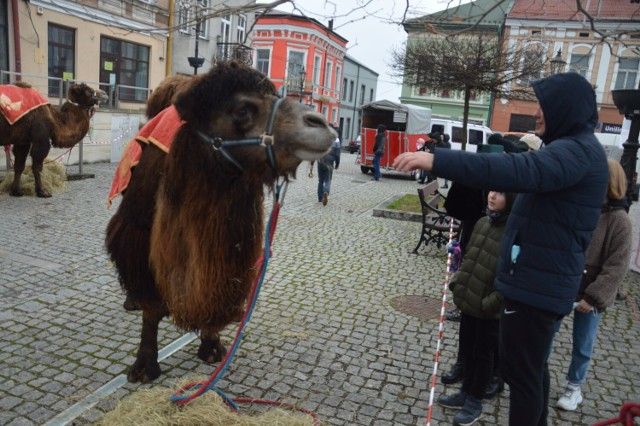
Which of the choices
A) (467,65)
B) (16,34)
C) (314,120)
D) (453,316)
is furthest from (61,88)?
(314,120)

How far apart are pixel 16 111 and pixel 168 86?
709 cm

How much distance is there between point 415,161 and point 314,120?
57cm

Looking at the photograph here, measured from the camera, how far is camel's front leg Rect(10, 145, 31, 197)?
977 centimetres

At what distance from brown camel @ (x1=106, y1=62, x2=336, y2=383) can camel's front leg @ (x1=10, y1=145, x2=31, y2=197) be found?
795cm

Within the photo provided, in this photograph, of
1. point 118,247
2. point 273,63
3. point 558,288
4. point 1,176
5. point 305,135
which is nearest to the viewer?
point 305,135

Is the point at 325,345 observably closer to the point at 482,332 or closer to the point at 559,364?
the point at 482,332

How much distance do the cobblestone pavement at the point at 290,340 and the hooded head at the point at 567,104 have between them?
225 centimetres

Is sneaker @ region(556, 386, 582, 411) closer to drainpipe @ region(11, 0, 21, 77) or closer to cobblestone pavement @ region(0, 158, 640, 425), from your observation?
cobblestone pavement @ region(0, 158, 640, 425)

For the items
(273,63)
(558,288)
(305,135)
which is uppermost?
(273,63)

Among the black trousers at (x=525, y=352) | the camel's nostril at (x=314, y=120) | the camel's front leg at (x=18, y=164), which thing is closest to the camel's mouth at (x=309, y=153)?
the camel's nostril at (x=314, y=120)

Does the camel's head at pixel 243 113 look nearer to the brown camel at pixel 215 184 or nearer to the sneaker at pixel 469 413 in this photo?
the brown camel at pixel 215 184

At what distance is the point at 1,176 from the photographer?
1103 cm

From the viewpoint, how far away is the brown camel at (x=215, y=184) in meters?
2.54

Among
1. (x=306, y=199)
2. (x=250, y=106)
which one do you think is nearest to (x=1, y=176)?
(x=306, y=199)
